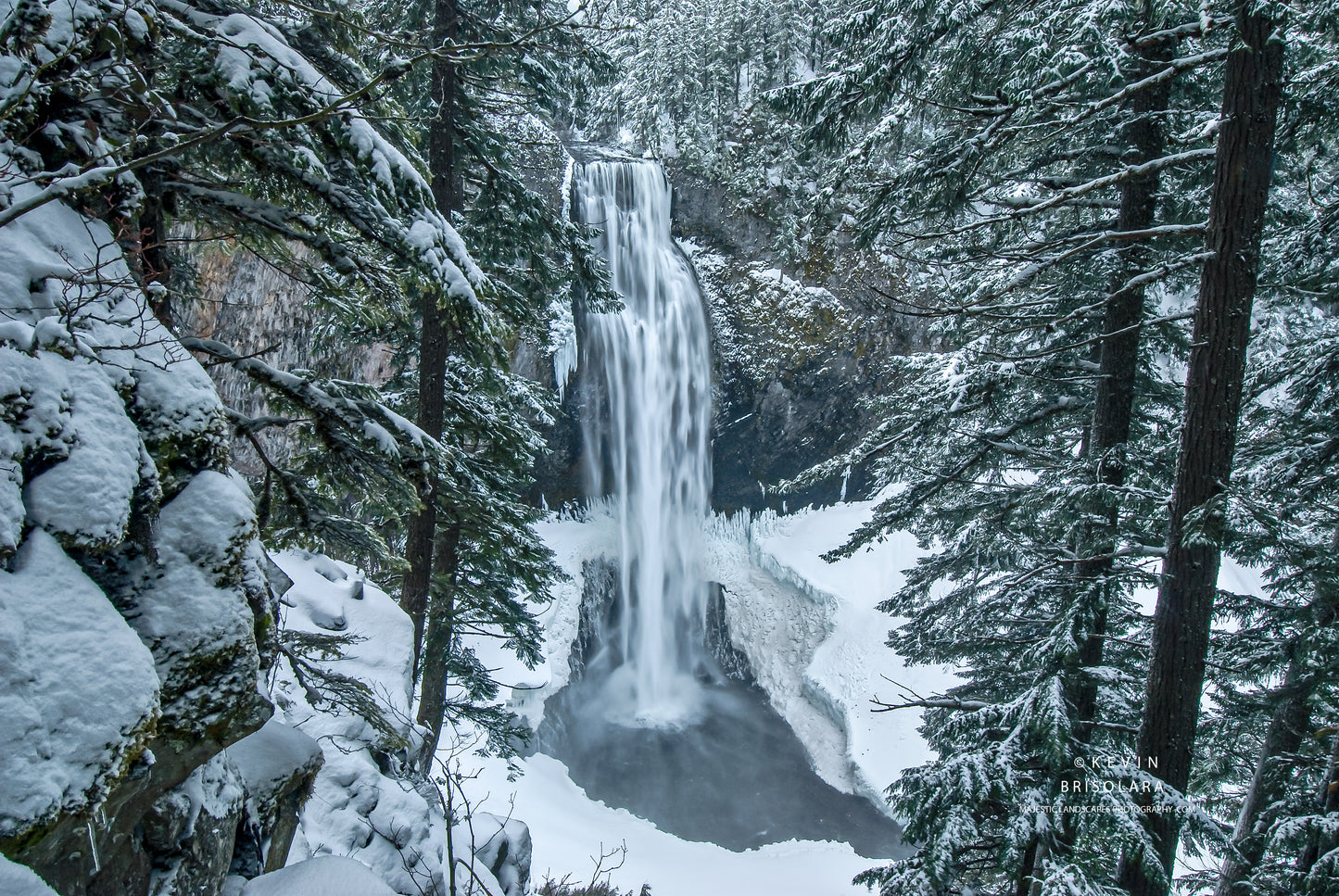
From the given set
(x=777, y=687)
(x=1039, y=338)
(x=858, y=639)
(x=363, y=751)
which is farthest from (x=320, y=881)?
(x=777, y=687)

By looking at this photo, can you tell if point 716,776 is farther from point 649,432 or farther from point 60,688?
point 60,688

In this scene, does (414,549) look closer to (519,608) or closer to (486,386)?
(486,386)

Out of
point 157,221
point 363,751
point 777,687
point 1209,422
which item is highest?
point 157,221

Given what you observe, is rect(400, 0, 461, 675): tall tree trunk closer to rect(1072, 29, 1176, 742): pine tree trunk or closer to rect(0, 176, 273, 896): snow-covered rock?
rect(0, 176, 273, 896): snow-covered rock

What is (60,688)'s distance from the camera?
187cm

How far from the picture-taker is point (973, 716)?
4781 millimetres

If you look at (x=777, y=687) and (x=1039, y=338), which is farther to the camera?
(x=777, y=687)

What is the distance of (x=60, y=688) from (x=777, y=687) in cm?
1993

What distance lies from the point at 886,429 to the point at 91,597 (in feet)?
17.2

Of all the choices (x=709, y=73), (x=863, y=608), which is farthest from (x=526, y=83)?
(x=709, y=73)

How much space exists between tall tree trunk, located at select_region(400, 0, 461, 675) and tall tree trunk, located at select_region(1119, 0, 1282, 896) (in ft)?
19.0

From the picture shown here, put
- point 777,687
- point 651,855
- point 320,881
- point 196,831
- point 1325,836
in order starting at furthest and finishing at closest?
point 777,687
point 651,855
point 1325,836
point 320,881
point 196,831

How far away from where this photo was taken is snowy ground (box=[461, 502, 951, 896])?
1216 cm

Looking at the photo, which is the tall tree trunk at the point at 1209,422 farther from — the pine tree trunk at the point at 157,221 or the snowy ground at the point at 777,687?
the snowy ground at the point at 777,687
